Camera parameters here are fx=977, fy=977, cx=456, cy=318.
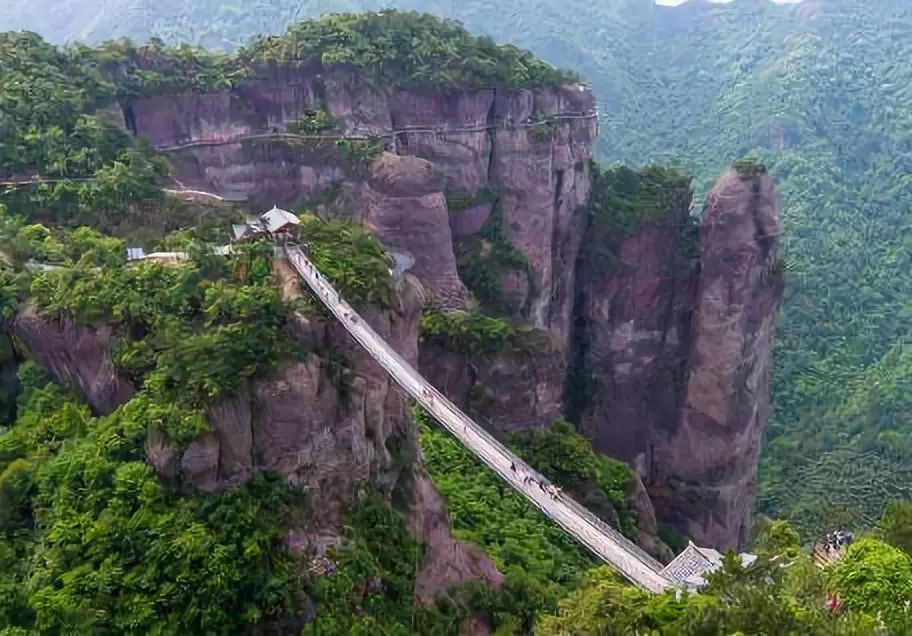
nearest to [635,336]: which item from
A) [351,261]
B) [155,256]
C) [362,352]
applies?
[351,261]

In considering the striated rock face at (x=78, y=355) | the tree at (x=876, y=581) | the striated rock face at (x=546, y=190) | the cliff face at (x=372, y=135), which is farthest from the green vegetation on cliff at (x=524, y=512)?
the striated rock face at (x=546, y=190)

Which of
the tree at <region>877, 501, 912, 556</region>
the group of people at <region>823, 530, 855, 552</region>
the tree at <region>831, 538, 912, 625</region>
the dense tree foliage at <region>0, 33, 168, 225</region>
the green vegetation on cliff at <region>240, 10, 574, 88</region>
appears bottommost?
the group of people at <region>823, 530, 855, 552</region>

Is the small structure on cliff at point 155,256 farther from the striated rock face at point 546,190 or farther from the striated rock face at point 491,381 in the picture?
the striated rock face at point 546,190

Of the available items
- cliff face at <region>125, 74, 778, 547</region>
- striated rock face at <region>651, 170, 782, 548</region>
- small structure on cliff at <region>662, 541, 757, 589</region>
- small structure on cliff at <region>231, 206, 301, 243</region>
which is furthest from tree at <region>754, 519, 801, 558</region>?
striated rock face at <region>651, 170, 782, 548</region>

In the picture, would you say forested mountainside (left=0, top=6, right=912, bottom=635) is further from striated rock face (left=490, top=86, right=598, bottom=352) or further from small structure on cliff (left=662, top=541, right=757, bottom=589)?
small structure on cliff (left=662, top=541, right=757, bottom=589)

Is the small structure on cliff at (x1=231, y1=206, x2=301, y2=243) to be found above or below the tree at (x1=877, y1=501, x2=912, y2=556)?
above

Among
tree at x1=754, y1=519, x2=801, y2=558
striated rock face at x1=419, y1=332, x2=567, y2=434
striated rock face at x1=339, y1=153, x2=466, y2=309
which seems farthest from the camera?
striated rock face at x1=339, y1=153, x2=466, y2=309

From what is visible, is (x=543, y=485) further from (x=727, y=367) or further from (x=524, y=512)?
(x=727, y=367)
